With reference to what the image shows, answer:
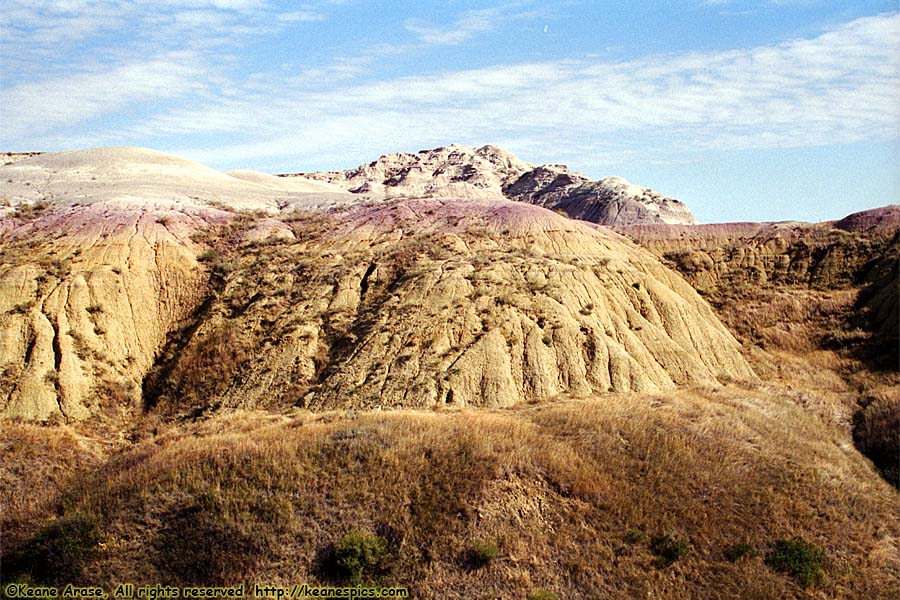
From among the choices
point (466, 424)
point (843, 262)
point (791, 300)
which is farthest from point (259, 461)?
point (843, 262)

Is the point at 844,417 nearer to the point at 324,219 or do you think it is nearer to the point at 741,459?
the point at 741,459

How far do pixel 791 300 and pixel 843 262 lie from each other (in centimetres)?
573

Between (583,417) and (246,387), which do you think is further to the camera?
(246,387)

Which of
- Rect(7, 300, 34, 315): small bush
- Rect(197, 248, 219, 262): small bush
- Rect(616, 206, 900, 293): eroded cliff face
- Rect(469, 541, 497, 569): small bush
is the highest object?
Rect(616, 206, 900, 293): eroded cliff face

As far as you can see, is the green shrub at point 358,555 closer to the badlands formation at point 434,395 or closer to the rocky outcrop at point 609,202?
the badlands formation at point 434,395

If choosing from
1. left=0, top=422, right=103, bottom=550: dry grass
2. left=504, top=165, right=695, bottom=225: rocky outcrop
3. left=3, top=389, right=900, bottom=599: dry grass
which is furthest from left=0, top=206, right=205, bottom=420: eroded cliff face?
left=504, top=165, right=695, bottom=225: rocky outcrop

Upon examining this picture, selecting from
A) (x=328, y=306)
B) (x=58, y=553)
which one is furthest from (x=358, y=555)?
(x=328, y=306)

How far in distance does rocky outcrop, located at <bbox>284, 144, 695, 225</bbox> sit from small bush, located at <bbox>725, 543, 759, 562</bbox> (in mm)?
31793

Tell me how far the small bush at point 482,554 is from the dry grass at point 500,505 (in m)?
0.15

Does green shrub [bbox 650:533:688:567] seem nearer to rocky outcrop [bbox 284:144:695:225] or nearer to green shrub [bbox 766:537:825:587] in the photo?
green shrub [bbox 766:537:825:587]

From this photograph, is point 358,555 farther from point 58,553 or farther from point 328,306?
point 328,306

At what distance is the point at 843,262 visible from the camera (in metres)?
37.9

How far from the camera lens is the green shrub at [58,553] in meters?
14.1

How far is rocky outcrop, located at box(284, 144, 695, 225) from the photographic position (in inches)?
2795
